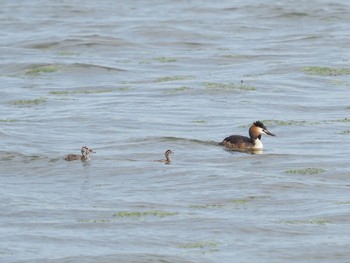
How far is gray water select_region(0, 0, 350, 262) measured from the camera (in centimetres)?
1412

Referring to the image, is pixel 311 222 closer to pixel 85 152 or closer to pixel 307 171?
pixel 307 171

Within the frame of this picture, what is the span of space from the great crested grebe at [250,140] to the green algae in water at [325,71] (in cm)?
741

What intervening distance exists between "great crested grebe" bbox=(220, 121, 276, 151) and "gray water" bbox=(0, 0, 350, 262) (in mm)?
195

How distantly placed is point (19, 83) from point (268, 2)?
17.0 m

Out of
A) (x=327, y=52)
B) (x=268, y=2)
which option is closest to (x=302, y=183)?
(x=327, y=52)

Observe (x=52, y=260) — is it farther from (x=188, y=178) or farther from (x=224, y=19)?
(x=224, y=19)

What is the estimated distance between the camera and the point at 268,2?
42.2 m

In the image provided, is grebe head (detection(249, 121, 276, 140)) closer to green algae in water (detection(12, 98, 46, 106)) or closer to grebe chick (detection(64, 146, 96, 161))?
grebe chick (detection(64, 146, 96, 161))

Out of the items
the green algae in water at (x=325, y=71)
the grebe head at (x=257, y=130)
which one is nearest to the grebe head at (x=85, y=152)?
the grebe head at (x=257, y=130)

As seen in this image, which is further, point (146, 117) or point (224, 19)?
point (224, 19)

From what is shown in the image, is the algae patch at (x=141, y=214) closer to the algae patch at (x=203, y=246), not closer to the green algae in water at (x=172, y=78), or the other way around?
the algae patch at (x=203, y=246)

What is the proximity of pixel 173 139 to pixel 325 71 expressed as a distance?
27.1 ft

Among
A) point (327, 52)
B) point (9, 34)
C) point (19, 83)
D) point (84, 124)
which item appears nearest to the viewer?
point (84, 124)

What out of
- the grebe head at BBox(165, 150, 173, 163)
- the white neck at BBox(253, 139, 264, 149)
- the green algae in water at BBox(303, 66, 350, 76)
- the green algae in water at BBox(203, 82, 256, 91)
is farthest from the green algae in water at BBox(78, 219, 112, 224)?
the green algae in water at BBox(303, 66, 350, 76)
